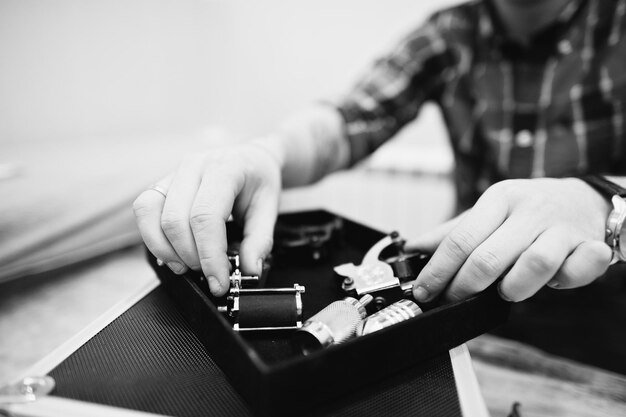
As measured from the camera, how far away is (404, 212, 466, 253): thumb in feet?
1.46

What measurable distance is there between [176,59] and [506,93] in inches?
57.5

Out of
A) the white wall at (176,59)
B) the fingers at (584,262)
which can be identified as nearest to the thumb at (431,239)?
the fingers at (584,262)

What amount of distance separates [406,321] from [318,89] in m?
1.38

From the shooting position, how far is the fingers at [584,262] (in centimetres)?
39

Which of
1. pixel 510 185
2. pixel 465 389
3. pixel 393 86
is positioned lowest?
pixel 465 389

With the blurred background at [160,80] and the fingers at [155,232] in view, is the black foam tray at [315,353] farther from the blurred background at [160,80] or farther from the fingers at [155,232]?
the blurred background at [160,80]

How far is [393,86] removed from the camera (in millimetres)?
901

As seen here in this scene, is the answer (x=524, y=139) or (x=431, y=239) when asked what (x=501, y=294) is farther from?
(x=524, y=139)

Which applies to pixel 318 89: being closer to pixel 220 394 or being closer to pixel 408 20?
pixel 408 20

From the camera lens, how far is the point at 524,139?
0.77 metres

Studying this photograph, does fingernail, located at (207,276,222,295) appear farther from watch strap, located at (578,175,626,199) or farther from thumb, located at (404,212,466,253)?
watch strap, located at (578,175,626,199)

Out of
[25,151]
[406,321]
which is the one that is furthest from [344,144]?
[25,151]

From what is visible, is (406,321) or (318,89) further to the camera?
(318,89)

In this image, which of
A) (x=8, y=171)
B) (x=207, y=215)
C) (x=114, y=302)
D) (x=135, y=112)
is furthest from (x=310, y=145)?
(x=135, y=112)
